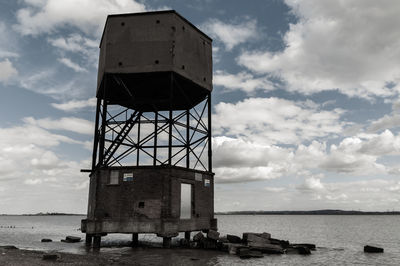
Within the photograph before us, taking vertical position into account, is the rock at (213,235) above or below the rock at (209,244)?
above

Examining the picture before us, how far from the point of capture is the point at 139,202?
21547 mm

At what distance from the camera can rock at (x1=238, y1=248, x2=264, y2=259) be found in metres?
21.3

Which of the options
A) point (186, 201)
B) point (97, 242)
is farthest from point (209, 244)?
point (97, 242)

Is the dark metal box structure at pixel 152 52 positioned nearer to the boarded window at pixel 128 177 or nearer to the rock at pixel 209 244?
the boarded window at pixel 128 177

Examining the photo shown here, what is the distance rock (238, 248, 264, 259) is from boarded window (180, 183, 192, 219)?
12.7 ft

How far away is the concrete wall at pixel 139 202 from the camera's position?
2114 cm

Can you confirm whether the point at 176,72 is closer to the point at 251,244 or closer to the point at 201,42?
the point at 201,42

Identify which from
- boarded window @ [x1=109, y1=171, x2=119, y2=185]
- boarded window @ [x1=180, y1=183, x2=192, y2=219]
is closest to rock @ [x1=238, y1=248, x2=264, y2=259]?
boarded window @ [x1=180, y1=183, x2=192, y2=219]

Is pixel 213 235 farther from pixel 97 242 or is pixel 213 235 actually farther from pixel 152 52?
pixel 152 52

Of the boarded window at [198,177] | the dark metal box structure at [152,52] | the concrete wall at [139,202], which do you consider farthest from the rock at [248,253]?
the dark metal box structure at [152,52]

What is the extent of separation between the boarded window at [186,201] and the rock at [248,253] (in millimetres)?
3870

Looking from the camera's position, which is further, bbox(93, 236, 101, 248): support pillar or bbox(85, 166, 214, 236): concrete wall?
bbox(93, 236, 101, 248): support pillar

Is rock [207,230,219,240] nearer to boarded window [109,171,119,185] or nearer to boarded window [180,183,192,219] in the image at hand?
boarded window [180,183,192,219]

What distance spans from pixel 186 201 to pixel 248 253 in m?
4.85
